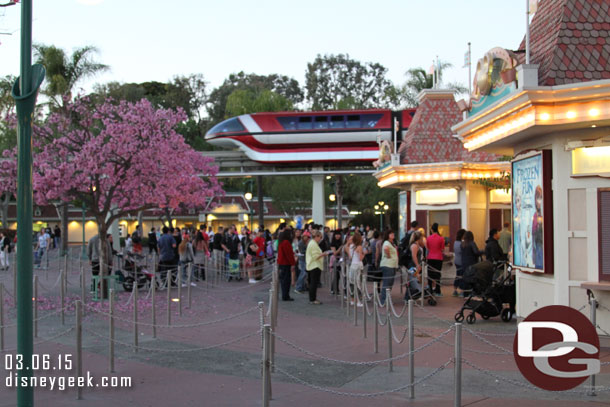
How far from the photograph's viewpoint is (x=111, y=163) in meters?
16.8

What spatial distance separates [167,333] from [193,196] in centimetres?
834

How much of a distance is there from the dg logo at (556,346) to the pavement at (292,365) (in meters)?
0.30

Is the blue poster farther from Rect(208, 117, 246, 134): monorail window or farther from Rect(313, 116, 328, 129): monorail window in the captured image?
Rect(208, 117, 246, 134): monorail window

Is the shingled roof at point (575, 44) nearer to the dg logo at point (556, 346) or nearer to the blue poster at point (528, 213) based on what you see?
the blue poster at point (528, 213)

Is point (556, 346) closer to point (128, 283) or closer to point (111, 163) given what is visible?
point (111, 163)

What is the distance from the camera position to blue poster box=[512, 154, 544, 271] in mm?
11336

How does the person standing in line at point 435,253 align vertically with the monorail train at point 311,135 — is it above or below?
below

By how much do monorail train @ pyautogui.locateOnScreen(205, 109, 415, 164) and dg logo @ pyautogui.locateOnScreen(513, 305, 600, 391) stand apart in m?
30.9

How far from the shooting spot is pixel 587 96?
9.95 m

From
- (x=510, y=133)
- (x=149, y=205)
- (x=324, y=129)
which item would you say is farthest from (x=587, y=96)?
(x=324, y=129)

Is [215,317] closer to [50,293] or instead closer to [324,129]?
[50,293]

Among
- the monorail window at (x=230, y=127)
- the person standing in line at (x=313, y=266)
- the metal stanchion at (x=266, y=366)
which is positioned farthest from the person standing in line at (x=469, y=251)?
the monorail window at (x=230, y=127)

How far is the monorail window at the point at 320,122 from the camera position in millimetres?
38406

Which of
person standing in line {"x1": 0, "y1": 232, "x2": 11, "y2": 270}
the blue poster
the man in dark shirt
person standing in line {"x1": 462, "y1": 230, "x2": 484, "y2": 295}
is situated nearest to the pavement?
the blue poster
